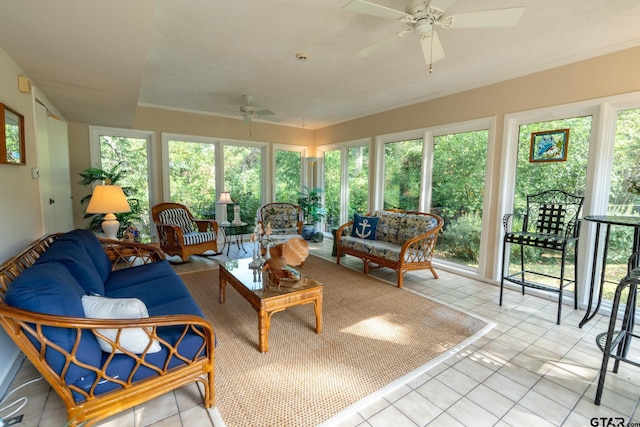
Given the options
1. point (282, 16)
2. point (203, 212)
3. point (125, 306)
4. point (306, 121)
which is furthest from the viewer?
point (306, 121)

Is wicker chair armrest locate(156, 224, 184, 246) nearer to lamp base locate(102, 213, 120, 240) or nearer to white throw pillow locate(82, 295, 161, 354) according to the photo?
lamp base locate(102, 213, 120, 240)

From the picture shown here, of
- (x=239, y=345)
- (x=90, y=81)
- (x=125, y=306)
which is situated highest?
(x=90, y=81)

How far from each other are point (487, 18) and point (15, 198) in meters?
3.61

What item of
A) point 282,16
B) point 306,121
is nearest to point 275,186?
point 306,121

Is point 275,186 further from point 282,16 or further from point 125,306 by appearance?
point 125,306

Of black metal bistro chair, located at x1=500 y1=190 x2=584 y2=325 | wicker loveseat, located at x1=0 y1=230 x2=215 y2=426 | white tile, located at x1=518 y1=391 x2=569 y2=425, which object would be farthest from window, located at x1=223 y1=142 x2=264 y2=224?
white tile, located at x1=518 y1=391 x2=569 y2=425

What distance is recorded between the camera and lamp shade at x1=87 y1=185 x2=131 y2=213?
9.80 ft

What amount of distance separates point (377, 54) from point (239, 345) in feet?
9.74

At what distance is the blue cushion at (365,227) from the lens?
429 centimetres

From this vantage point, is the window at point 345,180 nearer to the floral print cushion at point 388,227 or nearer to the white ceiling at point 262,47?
the floral print cushion at point 388,227

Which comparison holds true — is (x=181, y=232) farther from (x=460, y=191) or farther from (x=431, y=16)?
(x=460, y=191)

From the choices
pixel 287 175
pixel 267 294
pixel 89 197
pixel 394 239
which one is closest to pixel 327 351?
pixel 267 294

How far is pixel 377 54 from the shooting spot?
2881mm

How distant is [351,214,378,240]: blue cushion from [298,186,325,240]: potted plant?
1.89 m
